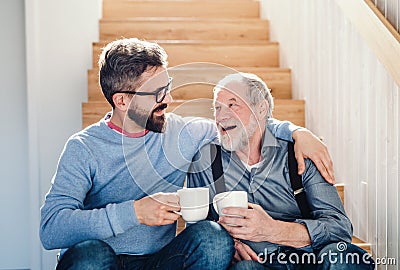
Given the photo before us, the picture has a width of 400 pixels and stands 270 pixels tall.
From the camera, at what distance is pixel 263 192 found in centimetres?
197

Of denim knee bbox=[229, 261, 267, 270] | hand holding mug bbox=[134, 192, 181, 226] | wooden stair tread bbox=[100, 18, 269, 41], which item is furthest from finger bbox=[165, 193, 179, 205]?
wooden stair tread bbox=[100, 18, 269, 41]

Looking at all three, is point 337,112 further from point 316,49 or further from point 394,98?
point 394,98

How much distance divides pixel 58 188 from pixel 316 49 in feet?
5.23

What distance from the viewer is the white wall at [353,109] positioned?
2.26m

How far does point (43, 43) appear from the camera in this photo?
3145mm

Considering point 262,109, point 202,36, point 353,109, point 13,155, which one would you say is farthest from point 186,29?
point 262,109

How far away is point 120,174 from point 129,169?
0.03m

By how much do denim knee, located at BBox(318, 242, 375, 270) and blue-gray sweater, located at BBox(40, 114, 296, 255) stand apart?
0.38 m

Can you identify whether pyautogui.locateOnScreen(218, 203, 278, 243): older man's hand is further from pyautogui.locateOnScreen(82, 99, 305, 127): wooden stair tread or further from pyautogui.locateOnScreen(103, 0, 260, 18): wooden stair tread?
pyautogui.locateOnScreen(103, 0, 260, 18): wooden stair tread

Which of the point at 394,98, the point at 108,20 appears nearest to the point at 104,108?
the point at 108,20

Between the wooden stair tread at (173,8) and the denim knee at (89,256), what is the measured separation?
2357mm

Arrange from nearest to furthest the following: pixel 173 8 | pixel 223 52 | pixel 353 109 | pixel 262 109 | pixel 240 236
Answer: pixel 240 236 → pixel 262 109 → pixel 353 109 → pixel 223 52 → pixel 173 8

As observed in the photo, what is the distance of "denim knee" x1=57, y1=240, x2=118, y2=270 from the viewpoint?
5.49ft

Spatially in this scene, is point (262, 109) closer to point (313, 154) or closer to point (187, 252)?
point (313, 154)
